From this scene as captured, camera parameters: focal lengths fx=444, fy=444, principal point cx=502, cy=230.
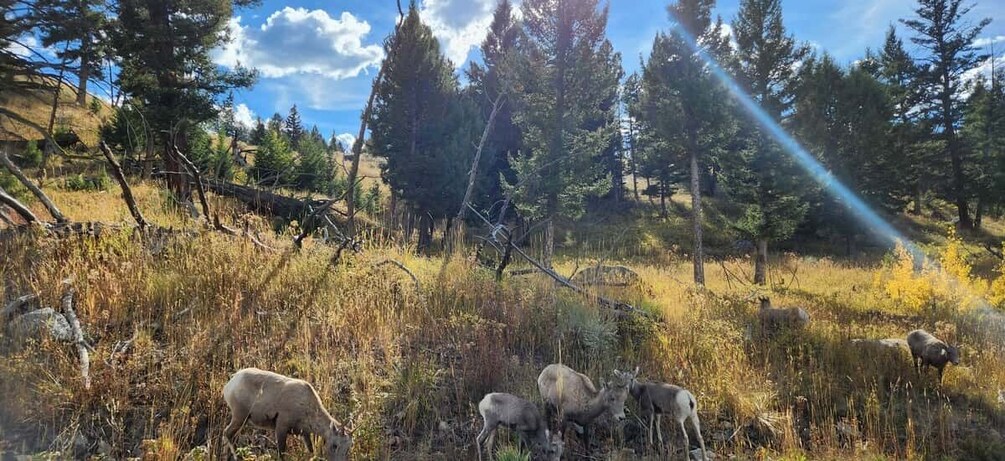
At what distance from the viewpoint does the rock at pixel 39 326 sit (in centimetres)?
323

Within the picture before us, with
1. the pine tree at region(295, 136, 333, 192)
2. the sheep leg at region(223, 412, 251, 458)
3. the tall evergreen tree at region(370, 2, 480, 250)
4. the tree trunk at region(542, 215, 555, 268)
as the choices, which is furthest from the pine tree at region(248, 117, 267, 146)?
the sheep leg at region(223, 412, 251, 458)

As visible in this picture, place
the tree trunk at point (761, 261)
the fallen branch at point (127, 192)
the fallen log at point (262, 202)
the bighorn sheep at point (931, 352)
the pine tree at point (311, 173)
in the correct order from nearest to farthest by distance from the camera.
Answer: the fallen branch at point (127, 192) → the bighorn sheep at point (931, 352) → the fallen log at point (262, 202) → the pine tree at point (311, 173) → the tree trunk at point (761, 261)

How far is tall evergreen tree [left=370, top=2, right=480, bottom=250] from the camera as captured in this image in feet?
74.4

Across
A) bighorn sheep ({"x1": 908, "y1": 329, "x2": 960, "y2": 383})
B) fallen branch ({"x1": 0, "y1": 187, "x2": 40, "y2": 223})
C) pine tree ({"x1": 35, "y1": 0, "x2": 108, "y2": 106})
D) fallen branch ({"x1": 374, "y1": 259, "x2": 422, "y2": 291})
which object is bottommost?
bighorn sheep ({"x1": 908, "y1": 329, "x2": 960, "y2": 383})

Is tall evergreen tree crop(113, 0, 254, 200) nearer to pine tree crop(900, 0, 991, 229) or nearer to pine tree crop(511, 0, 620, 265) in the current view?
pine tree crop(511, 0, 620, 265)

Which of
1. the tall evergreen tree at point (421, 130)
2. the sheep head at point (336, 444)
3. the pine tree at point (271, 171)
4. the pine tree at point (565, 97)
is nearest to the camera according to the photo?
the sheep head at point (336, 444)

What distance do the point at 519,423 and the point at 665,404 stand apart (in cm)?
117

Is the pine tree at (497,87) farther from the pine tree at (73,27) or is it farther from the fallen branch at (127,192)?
the fallen branch at (127,192)

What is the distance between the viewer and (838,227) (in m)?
28.1

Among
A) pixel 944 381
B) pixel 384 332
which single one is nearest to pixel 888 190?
pixel 944 381

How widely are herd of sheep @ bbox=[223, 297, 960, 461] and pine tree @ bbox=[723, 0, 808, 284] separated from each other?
16.0 m

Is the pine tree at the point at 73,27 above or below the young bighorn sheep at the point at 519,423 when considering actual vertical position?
above

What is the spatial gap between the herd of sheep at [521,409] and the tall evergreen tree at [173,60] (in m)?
14.7

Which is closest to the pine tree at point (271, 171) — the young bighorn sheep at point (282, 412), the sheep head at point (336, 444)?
the young bighorn sheep at point (282, 412)
